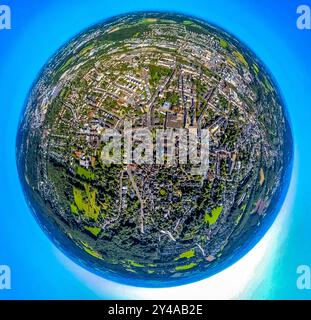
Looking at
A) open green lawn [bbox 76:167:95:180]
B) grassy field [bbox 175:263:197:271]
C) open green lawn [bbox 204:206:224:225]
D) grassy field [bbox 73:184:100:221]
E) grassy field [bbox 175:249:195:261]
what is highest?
open green lawn [bbox 76:167:95:180]

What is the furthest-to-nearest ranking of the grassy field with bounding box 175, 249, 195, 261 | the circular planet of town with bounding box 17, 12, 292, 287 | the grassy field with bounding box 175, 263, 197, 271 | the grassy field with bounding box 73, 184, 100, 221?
the grassy field with bounding box 175, 263, 197, 271 → the grassy field with bounding box 175, 249, 195, 261 → the grassy field with bounding box 73, 184, 100, 221 → the circular planet of town with bounding box 17, 12, 292, 287

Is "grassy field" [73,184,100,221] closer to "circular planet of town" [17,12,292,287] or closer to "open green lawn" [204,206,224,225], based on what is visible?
"circular planet of town" [17,12,292,287]

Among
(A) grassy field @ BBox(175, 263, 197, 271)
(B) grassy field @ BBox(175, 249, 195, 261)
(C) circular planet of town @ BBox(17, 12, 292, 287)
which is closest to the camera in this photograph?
(C) circular planet of town @ BBox(17, 12, 292, 287)

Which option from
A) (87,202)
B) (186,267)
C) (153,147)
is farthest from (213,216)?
(87,202)

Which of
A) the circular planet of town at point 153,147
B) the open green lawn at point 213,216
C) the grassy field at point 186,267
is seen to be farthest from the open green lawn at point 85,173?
the grassy field at point 186,267

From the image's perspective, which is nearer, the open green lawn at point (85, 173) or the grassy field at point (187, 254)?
the open green lawn at point (85, 173)

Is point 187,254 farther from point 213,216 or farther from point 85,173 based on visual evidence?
point 85,173

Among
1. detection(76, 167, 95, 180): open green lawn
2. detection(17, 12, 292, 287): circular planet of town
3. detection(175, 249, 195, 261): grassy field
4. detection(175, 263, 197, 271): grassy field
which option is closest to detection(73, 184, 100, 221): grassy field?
detection(17, 12, 292, 287): circular planet of town

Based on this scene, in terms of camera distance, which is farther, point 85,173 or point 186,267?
point 186,267

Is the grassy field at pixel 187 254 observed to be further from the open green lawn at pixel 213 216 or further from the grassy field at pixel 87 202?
the grassy field at pixel 87 202

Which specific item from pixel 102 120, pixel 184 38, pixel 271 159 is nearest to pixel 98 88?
pixel 102 120

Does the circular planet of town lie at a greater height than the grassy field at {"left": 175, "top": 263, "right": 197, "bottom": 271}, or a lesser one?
greater
